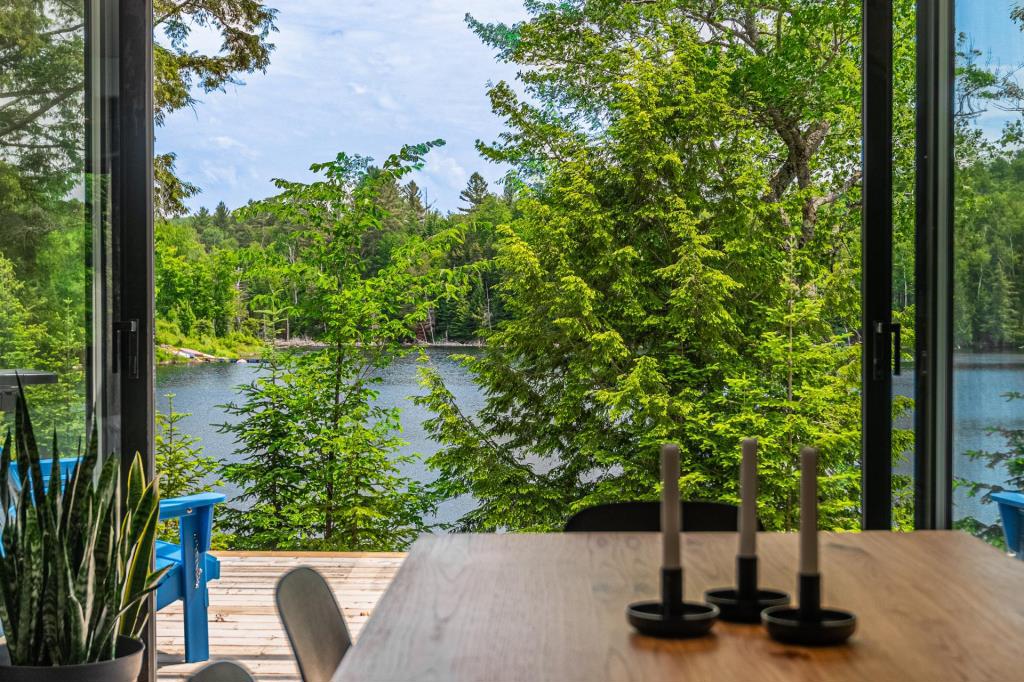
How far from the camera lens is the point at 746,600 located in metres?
1.24

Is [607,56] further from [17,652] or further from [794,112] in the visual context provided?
[17,652]

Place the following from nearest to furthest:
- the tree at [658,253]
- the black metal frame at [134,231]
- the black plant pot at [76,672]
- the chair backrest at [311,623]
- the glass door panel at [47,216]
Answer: the chair backrest at [311,623]
the black plant pot at [76,672]
the glass door panel at [47,216]
the black metal frame at [134,231]
the tree at [658,253]

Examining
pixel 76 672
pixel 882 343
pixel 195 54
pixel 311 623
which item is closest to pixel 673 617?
pixel 311 623

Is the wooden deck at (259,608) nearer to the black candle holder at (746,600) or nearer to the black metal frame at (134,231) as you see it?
the black metal frame at (134,231)

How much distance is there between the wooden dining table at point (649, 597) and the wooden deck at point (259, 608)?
1.77 metres

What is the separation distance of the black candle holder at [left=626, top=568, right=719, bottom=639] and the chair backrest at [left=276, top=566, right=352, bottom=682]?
45cm

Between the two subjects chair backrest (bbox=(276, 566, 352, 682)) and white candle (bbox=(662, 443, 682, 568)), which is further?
chair backrest (bbox=(276, 566, 352, 682))

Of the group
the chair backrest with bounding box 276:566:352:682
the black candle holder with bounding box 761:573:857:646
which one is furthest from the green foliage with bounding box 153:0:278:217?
the black candle holder with bounding box 761:573:857:646

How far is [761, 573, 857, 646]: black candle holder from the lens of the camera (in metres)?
1.12

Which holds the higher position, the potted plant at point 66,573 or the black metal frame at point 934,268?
the black metal frame at point 934,268

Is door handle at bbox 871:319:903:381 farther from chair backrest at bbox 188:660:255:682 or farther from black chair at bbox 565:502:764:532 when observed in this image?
chair backrest at bbox 188:660:255:682

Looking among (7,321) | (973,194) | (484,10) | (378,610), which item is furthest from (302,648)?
(484,10)

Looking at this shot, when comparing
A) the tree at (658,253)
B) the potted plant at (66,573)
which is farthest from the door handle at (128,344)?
the tree at (658,253)

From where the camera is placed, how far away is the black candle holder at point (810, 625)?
112 centimetres
